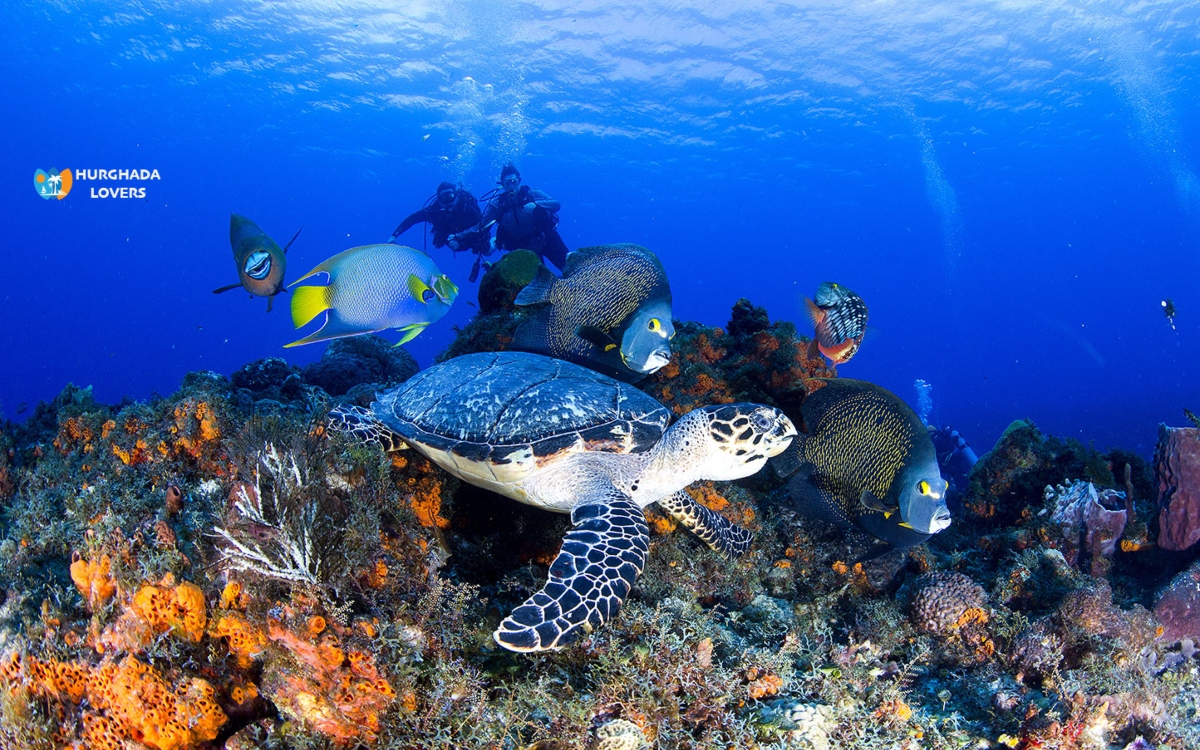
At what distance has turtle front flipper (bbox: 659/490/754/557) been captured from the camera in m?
3.55

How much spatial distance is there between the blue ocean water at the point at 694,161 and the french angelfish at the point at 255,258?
1596mm

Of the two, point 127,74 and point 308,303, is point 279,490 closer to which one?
point 308,303

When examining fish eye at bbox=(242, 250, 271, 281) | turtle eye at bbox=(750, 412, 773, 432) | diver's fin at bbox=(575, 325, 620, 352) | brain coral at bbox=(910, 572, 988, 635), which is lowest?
brain coral at bbox=(910, 572, 988, 635)

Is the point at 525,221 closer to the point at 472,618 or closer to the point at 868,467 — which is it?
the point at 868,467

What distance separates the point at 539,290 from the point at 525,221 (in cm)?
687

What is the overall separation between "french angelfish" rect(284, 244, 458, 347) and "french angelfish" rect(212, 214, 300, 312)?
0.91ft

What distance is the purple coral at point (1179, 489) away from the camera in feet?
13.8

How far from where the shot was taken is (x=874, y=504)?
11.0ft

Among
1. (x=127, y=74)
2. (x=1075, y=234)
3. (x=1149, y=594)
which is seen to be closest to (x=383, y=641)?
(x=1149, y=594)

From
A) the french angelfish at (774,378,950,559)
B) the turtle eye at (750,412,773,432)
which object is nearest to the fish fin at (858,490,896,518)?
the french angelfish at (774,378,950,559)

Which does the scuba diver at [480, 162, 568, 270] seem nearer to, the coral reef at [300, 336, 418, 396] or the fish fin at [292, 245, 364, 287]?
the coral reef at [300, 336, 418, 396]

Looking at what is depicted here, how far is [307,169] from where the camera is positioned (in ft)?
188

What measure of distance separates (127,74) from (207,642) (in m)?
59.1

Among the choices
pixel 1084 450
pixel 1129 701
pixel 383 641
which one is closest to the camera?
pixel 383 641
